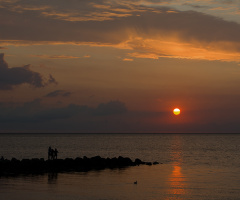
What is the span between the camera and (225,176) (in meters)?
44.8

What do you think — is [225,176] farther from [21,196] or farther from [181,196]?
[21,196]

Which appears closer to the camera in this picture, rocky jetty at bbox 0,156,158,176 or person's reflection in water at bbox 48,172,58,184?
person's reflection in water at bbox 48,172,58,184

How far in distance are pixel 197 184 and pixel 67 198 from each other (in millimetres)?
14172

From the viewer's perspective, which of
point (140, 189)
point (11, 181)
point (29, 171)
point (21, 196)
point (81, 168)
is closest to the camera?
point (21, 196)

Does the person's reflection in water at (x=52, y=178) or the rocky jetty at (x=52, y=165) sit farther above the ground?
the rocky jetty at (x=52, y=165)

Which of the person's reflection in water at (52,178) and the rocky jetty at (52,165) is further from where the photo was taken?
the rocky jetty at (52,165)

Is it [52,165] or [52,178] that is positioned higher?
[52,165]

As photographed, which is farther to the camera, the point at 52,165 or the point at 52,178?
the point at 52,165

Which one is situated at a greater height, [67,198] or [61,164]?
[61,164]

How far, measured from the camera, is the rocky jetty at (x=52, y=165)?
147 feet

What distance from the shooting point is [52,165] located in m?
48.9

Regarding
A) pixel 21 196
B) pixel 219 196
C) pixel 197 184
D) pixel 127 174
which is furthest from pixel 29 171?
pixel 219 196

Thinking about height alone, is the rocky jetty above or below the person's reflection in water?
above

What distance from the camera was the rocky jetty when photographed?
147 ft
